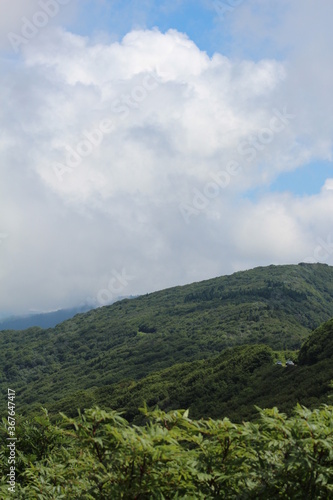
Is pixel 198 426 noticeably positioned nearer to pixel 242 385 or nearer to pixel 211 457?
pixel 211 457

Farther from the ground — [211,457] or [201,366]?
[201,366]

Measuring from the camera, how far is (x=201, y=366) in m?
82.3

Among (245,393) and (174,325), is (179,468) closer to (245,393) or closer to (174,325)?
(245,393)

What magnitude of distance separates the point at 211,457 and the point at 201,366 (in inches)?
3164

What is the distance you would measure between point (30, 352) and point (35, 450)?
201507 millimetres

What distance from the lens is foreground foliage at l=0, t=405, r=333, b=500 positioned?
13.7 ft

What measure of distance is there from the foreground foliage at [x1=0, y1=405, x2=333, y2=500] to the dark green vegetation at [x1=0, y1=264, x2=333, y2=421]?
31979mm

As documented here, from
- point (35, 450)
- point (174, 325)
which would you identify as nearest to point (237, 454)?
point (35, 450)

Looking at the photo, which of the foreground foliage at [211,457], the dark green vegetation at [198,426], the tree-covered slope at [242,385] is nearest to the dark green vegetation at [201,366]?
the tree-covered slope at [242,385]

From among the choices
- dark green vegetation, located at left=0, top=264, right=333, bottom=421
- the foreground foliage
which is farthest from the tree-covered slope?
the foreground foliage

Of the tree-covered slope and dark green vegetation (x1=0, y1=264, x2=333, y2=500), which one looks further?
the tree-covered slope

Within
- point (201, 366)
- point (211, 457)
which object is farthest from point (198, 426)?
point (201, 366)

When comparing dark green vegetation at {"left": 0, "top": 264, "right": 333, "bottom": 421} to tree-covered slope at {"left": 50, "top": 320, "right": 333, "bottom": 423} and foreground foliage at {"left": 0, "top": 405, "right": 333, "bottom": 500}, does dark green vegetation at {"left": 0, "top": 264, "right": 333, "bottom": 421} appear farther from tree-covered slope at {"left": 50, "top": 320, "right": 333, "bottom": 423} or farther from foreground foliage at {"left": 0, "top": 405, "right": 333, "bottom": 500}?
foreground foliage at {"left": 0, "top": 405, "right": 333, "bottom": 500}

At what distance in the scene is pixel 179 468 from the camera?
177 inches
